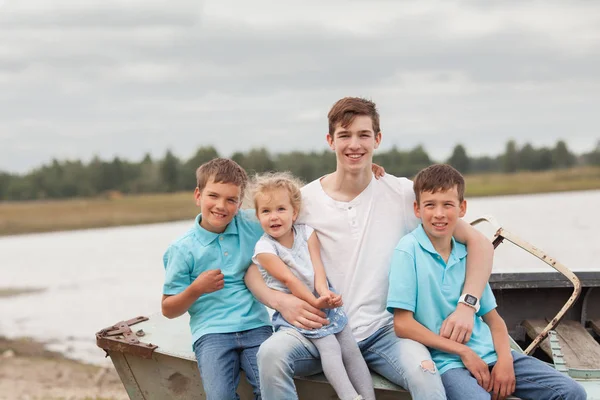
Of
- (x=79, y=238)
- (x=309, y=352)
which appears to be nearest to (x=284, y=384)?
(x=309, y=352)

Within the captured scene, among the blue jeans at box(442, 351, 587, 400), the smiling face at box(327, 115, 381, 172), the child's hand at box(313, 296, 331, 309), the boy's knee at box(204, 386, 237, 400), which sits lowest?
the boy's knee at box(204, 386, 237, 400)

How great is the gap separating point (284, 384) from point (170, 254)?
90cm

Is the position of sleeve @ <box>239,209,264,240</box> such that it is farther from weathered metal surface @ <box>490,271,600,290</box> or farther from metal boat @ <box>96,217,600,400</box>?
weathered metal surface @ <box>490,271,600,290</box>

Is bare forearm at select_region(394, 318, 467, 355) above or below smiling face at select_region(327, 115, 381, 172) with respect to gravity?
below

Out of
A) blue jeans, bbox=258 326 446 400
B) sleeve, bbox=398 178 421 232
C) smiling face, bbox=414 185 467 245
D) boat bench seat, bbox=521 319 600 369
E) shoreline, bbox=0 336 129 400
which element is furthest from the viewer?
shoreline, bbox=0 336 129 400

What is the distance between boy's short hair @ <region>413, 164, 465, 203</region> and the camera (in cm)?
295

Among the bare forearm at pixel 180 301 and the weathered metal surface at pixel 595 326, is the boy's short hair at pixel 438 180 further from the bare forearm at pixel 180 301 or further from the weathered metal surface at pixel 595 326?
the weathered metal surface at pixel 595 326

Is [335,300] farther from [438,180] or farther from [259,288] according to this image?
[438,180]

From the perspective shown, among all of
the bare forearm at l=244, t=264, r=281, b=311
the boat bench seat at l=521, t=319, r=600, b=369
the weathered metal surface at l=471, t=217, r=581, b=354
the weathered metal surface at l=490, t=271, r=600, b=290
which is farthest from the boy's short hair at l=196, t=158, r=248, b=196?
the weathered metal surface at l=490, t=271, r=600, b=290

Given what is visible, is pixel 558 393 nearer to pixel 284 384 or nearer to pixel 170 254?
pixel 284 384

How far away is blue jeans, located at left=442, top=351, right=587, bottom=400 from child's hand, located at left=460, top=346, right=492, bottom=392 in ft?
0.09

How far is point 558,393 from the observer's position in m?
2.74

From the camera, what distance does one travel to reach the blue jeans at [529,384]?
2723 millimetres

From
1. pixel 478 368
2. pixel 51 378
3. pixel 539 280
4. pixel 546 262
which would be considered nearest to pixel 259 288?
pixel 478 368
